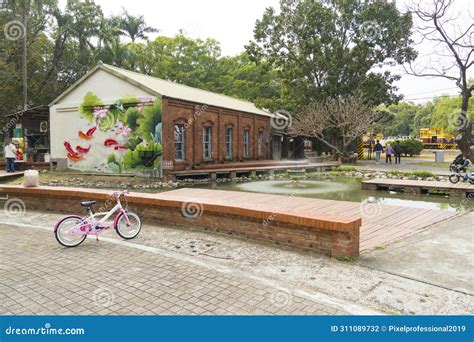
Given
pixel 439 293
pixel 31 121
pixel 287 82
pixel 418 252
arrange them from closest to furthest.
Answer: pixel 439 293 < pixel 418 252 < pixel 31 121 < pixel 287 82

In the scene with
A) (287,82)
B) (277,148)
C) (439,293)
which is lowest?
(439,293)

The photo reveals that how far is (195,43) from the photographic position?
41.3m

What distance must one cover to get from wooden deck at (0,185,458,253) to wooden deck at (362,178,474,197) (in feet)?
15.5

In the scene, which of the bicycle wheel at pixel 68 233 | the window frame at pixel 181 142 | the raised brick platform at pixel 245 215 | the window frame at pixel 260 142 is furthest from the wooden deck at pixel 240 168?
the bicycle wheel at pixel 68 233

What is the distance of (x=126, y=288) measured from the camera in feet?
14.0

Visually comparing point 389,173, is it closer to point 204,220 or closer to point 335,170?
point 335,170

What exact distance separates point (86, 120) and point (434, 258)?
64.8ft

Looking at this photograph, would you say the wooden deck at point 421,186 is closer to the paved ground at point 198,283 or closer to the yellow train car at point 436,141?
the paved ground at point 198,283

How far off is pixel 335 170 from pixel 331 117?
876 centimetres

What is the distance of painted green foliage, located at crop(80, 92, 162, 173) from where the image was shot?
18844 mm

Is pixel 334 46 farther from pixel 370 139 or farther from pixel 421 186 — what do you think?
pixel 421 186

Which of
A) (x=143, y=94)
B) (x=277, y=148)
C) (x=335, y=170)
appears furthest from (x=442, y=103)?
(x=143, y=94)

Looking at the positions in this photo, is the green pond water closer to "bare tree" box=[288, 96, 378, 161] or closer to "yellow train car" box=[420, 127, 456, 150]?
"bare tree" box=[288, 96, 378, 161]

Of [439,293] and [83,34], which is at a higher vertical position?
[83,34]
